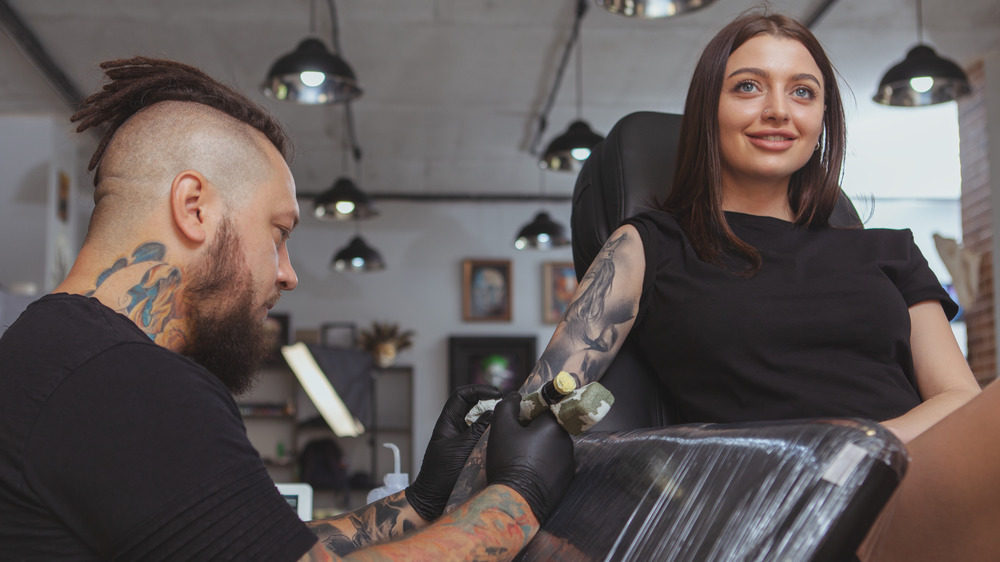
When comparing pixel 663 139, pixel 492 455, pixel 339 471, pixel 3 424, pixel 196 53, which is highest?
pixel 196 53

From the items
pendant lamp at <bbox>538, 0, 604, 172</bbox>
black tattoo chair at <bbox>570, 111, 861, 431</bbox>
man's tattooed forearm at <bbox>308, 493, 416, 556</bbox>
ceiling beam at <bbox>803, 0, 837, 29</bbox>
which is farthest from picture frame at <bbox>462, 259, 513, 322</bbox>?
man's tattooed forearm at <bbox>308, 493, 416, 556</bbox>

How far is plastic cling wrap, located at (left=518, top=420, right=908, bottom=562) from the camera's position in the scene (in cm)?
68

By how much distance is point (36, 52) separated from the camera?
18.2 feet

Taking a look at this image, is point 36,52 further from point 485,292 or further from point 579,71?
point 485,292

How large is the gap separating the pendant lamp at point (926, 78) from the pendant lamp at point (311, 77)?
8.16 feet

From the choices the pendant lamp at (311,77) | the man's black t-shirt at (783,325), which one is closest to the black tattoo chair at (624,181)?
the man's black t-shirt at (783,325)

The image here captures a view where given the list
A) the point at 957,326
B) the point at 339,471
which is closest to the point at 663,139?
the point at 339,471

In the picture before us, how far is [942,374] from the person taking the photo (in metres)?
1.35

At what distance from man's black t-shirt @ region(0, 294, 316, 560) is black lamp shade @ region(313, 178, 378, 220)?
5.04 metres

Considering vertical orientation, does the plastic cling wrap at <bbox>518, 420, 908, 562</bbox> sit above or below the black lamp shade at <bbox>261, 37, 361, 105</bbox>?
below

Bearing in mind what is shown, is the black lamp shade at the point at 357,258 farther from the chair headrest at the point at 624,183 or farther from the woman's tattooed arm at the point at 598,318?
the woman's tattooed arm at the point at 598,318

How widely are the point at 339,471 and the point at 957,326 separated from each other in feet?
20.3

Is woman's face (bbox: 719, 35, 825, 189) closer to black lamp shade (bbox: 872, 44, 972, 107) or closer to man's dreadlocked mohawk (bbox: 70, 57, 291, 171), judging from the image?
man's dreadlocked mohawk (bbox: 70, 57, 291, 171)

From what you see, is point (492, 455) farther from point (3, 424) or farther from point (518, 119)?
point (518, 119)
